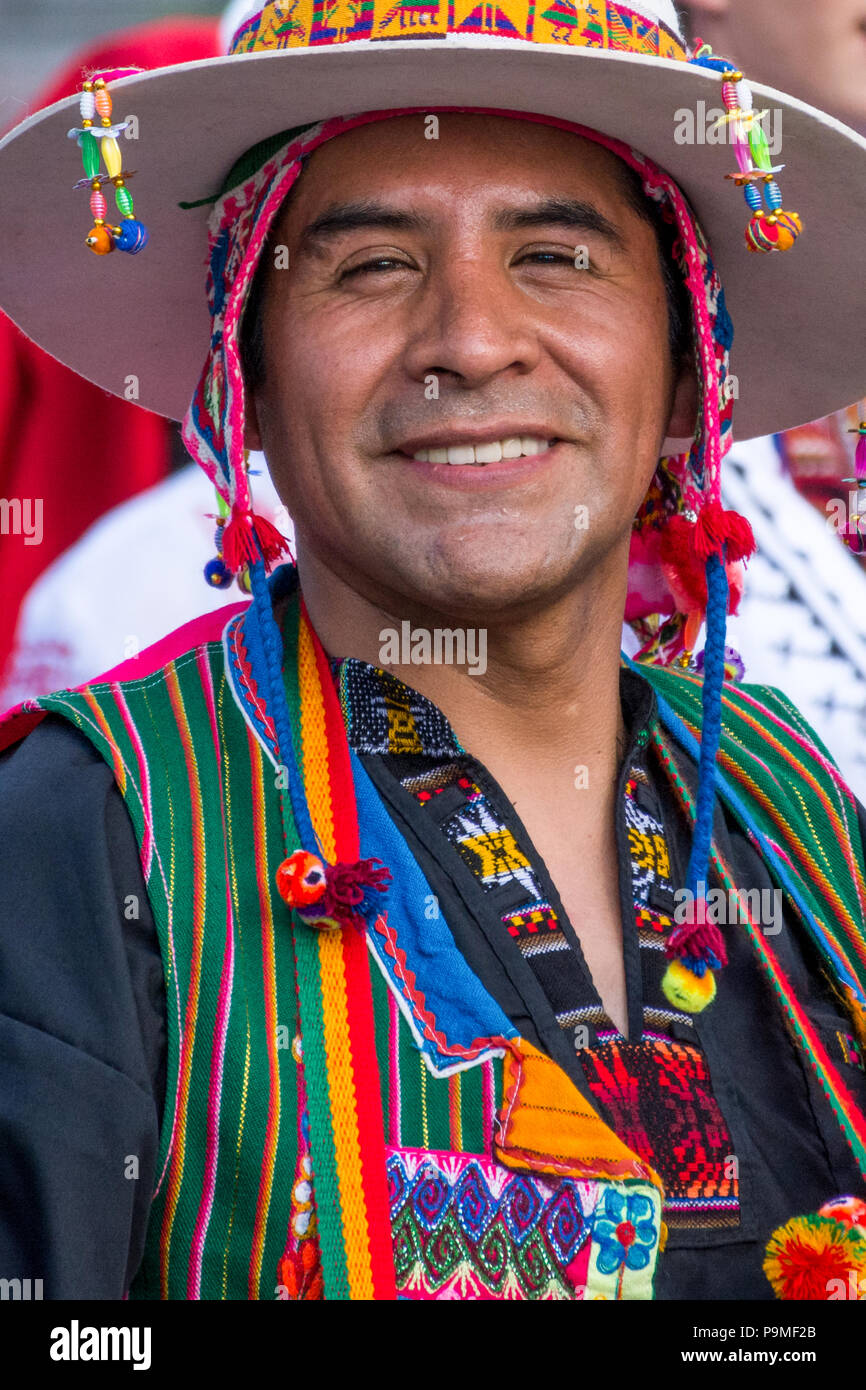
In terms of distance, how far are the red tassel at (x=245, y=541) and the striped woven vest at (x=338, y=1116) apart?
0.29 m

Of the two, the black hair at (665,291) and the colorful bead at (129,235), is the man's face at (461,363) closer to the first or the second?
the black hair at (665,291)

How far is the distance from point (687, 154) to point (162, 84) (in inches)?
25.1

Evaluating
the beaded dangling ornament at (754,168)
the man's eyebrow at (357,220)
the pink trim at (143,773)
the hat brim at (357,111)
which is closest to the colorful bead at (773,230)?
the beaded dangling ornament at (754,168)

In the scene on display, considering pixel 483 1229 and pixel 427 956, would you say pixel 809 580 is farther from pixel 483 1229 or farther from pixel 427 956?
pixel 483 1229

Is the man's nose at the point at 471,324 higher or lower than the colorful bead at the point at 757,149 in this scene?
lower

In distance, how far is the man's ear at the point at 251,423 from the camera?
2055mm

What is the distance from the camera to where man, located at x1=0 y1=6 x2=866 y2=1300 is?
1482 mm

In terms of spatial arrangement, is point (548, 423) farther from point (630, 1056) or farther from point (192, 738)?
point (630, 1056)

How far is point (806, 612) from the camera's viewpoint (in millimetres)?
3328

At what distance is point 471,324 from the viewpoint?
1.73m

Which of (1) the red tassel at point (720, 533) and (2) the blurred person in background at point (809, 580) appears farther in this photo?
(2) the blurred person in background at point (809, 580)

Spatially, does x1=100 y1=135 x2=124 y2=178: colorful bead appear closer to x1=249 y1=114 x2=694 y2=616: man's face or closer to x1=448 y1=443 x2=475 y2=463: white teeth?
x1=249 y1=114 x2=694 y2=616: man's face
